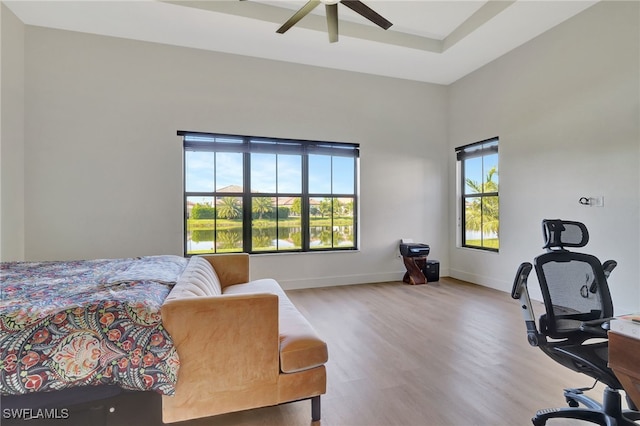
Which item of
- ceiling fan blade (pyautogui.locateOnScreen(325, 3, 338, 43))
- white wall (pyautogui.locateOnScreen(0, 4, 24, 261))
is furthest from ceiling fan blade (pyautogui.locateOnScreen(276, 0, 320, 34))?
white wall (pyautogui.locateOnScreen(0, 4, 24, 261))

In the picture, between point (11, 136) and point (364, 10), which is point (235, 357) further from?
point (11, 136)

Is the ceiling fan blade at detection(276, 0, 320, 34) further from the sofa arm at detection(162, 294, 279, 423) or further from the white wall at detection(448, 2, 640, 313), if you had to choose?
the white wall at detection(448, 2, 640, 313)

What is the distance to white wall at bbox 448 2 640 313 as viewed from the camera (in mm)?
3275

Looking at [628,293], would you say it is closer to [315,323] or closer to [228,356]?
[315,323]

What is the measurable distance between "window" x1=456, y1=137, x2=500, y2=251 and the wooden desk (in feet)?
12.9

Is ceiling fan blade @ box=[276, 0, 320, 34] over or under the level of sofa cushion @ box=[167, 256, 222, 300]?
over

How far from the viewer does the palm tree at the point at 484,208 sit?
4938mm

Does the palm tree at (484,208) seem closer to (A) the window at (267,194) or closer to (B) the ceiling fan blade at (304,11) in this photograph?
(A) the window at (267,194)

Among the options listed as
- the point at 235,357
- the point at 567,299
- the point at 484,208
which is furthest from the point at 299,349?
the point at 484,208

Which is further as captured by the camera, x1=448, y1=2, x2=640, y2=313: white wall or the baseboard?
the baseboard

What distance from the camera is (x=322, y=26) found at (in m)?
3.94

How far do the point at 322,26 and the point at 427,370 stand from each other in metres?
3.94

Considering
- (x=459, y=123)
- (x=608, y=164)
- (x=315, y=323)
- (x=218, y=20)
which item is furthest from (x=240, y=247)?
(x=608, y=164)

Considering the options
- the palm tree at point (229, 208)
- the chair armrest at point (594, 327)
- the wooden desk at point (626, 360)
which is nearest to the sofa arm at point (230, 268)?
the palm tree at point (229, 208)
